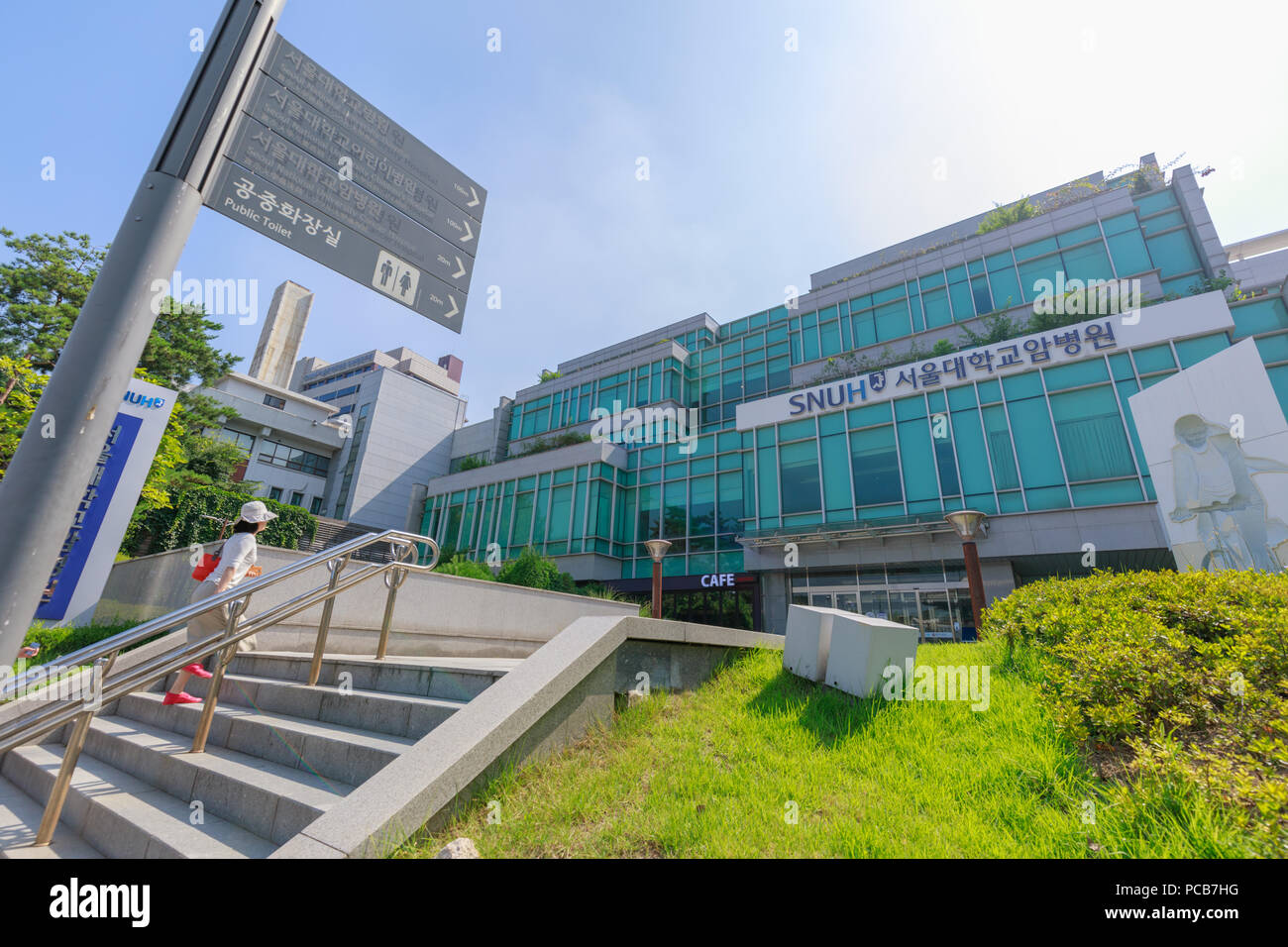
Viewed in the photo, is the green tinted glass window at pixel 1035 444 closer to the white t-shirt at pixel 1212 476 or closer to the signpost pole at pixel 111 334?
the white t-shirt at pixel 1212 476

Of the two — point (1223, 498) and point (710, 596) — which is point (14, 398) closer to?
point (710, 596)

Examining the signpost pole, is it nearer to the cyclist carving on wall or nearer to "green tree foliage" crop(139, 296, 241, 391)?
the cyclist carving on wall

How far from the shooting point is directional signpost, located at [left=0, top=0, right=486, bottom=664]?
2.58m

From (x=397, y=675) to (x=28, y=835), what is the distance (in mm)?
2121

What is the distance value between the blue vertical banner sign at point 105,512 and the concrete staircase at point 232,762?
21.3 ft

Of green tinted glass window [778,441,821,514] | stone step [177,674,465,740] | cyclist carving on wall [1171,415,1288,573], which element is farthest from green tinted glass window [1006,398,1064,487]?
stone step [177,674,465,740]

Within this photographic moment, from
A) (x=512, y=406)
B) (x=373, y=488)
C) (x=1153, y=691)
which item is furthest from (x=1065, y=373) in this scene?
(x=373, y=488)

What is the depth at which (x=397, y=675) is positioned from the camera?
4.71 meters

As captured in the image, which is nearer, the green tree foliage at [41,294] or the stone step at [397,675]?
the stone step at [397,675]

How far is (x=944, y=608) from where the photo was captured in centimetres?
1619

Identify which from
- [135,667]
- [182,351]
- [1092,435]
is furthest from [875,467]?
[182,351]

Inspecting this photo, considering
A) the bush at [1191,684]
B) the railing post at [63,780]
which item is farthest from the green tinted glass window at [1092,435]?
the railing post at [63,780]

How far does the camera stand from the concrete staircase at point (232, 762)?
3.05 metres
